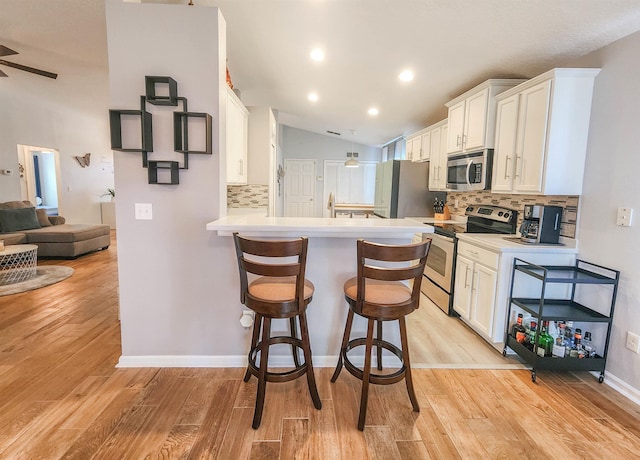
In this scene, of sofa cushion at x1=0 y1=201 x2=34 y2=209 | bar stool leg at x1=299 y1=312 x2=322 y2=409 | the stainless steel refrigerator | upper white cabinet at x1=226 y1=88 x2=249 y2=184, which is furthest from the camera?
sofa cushion at x1=0 y1=201 x2=34 y2=209

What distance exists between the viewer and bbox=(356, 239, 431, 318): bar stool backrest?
1.63 meters

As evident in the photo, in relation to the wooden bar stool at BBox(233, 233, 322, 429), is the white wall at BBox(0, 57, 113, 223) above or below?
above

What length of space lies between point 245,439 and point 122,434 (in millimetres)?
636

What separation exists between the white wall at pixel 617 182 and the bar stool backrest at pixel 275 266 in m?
2.11

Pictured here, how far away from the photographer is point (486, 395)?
6.77ft

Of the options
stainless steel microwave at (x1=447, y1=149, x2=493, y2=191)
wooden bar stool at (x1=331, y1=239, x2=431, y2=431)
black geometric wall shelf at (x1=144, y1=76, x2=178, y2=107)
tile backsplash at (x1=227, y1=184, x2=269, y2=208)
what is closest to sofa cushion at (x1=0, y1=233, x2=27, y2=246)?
tile backsplash at (x1=227, y1=184, x2=269, y2=208)

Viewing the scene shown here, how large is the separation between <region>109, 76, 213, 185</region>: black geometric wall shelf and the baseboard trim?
309 cm

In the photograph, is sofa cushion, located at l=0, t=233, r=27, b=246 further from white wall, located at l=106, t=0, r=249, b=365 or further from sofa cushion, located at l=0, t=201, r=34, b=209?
white wall, located at l=106, t=0, r=249, b=365

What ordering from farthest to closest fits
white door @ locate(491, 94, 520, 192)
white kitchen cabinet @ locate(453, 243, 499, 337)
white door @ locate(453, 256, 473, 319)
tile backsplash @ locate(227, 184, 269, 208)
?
tile backsplash @ locate(227, 184, 269, 208) → white door @ locate(453, 256, 473, 319) → white door @ locate(491, 94, 520, 192) → white kitchen cabinet @ locate(453, 243, 499, 337)

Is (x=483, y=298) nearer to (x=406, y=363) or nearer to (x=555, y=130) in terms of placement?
(x=406, y=363)

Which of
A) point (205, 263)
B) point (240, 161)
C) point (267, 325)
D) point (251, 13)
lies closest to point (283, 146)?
point (240, 161)

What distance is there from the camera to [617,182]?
2.18 metres

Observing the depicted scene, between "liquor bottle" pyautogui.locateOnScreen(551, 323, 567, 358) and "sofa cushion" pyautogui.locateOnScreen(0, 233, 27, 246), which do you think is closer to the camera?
"liquor bottle" pyautogui.locateOnScreen(551, 323, 567, 358)

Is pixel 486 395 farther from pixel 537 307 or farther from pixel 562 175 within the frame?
pixel 562 175
